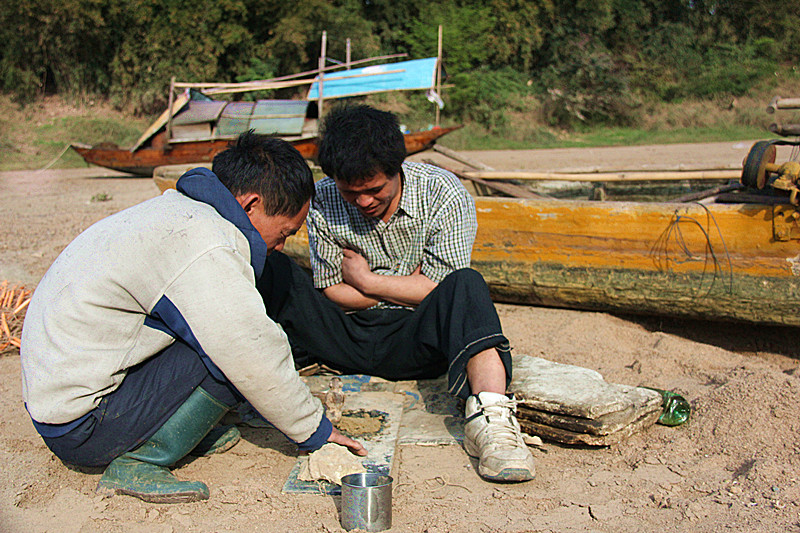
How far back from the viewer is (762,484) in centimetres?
183

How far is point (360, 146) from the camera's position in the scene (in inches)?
90.0

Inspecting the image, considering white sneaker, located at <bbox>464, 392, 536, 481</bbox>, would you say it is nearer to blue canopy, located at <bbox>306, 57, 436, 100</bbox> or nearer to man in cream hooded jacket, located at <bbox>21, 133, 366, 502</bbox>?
man in cream hooded jacket, located at <bbox>21, 133, 366, 502</bbox>

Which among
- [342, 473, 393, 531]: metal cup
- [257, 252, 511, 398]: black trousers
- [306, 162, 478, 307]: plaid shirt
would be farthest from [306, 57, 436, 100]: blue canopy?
[342, 473, 393, 531]: metal cup

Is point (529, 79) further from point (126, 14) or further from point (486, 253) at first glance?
point (486, 253)

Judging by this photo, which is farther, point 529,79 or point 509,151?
point 529,79

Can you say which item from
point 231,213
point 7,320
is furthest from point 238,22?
point 231,213

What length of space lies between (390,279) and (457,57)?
18943 millimetres

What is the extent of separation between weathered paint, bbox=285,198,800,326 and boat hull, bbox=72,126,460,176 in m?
7.00

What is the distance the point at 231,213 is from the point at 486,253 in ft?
6.94

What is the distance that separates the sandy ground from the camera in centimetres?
169

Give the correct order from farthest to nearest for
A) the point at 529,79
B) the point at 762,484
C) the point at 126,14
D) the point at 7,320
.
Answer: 1. the point at 529,79
2. the point at 126,14
3. the point at 7,320
4. the point at 762,484

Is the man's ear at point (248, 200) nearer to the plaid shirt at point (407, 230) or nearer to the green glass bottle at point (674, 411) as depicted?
the plaid shirt at point (407, 230)

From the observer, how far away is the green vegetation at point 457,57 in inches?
681

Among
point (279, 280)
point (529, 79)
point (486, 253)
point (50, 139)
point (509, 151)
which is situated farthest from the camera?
point (529, 79)
